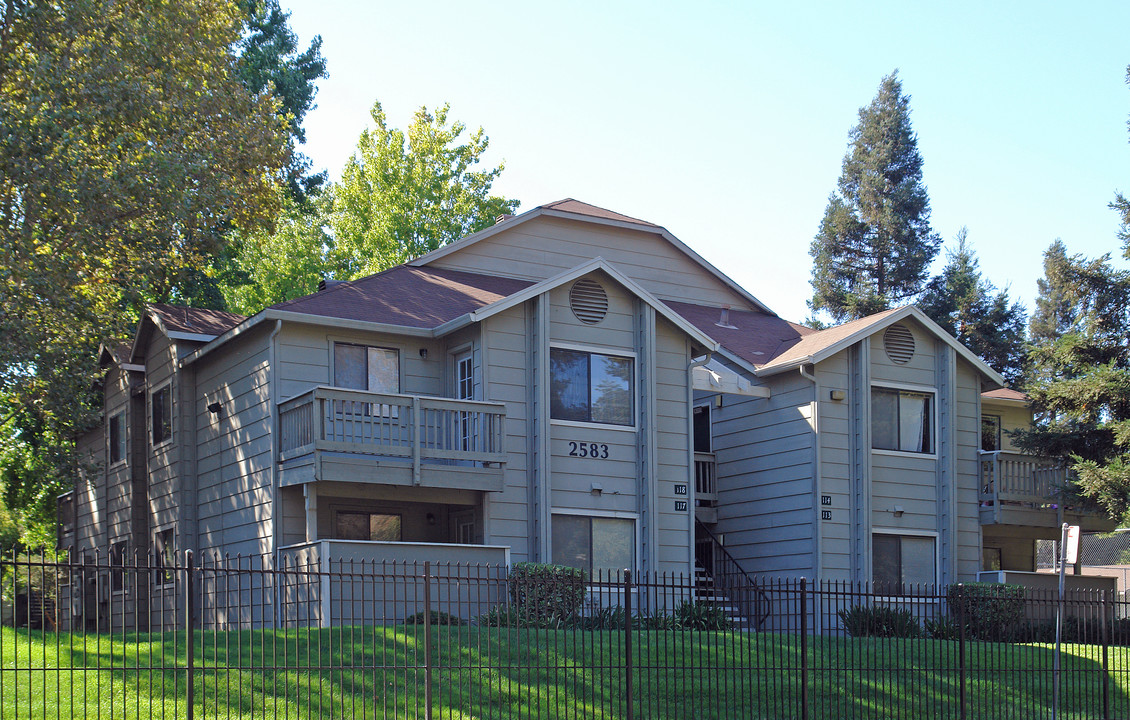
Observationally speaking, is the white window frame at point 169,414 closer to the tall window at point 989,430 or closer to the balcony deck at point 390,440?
the balcony deck at point 390,440

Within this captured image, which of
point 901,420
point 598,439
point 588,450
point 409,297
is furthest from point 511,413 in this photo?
point 901,420

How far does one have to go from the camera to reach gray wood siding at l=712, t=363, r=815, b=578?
23.8 meters

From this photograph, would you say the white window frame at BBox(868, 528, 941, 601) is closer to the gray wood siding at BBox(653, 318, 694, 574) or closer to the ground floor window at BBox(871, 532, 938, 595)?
the ground floor window at BBox(871, 532, 938, 595)

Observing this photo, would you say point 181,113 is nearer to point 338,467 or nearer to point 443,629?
point 338,467

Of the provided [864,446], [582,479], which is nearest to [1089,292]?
[864,446]

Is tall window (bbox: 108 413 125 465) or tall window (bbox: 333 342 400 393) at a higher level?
tall window (bbox: 333 342 400 393)

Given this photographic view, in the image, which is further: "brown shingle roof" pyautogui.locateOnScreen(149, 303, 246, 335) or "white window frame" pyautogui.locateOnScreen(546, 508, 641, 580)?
"brown shingle roof" pyautogui.locateOnScreen(149, 303, 246, 335)

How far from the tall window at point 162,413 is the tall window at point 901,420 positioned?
1458 centimetres

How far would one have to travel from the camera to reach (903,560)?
2458cm

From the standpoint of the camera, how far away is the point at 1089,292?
26375mm

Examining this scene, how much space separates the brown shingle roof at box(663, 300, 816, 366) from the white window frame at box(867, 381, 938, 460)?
2143 mm

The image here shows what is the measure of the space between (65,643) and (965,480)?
18.0 metres

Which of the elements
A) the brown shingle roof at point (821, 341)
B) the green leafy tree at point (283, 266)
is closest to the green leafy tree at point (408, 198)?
the green leafy tree at point (283, 266)

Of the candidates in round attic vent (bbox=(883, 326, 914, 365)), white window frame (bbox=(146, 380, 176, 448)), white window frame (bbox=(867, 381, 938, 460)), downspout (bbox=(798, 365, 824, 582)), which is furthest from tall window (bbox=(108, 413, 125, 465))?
round attic vent (bbox=(883, 326, 914, 365))
